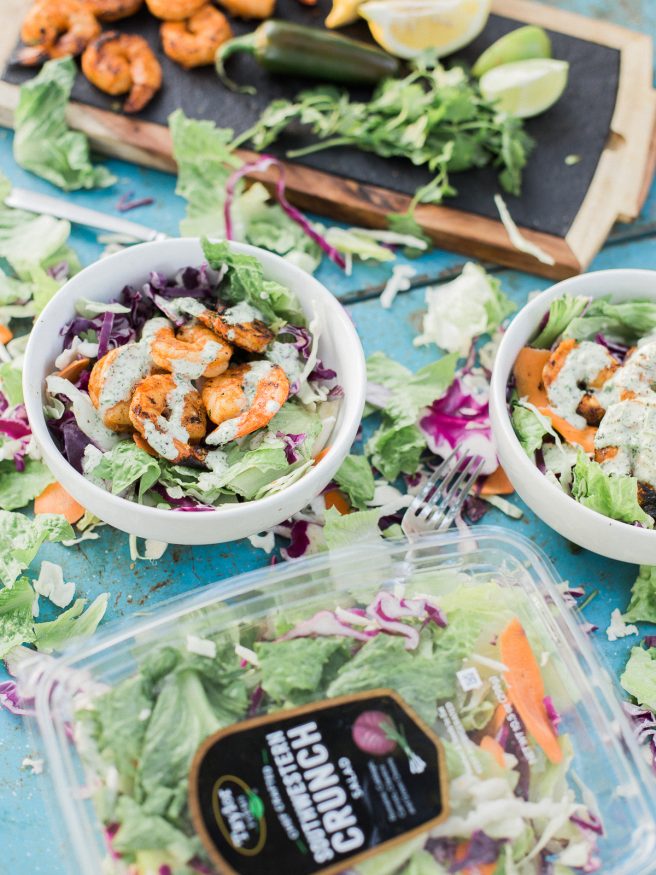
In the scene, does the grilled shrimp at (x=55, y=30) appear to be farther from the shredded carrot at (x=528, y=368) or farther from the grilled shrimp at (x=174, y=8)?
the shredded carrot at (x=528, y=368)

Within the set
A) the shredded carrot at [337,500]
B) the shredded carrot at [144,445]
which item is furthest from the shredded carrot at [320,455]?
the shredded carrot at [144,445]

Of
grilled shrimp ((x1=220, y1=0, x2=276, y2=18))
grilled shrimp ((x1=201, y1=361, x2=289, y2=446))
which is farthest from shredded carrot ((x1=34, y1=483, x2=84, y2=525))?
grilled shrimp ((x1=220, y1=0, x2=276, y2=18))

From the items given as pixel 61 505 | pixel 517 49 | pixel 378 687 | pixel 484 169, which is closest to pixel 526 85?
pixel 517 49

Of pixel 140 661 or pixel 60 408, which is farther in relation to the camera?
pixel 60 408

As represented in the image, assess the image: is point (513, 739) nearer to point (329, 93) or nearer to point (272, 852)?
point (272, 852)

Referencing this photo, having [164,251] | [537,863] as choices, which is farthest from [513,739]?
[164,251]

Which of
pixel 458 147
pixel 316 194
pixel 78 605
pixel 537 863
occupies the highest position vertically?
pixel 458 147

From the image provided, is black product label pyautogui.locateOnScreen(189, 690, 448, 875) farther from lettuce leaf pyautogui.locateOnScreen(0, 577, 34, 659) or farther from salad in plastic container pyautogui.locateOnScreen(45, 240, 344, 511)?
lettuce leaf pyautogui.locateOnScreen(0, 577, 34, 659)
